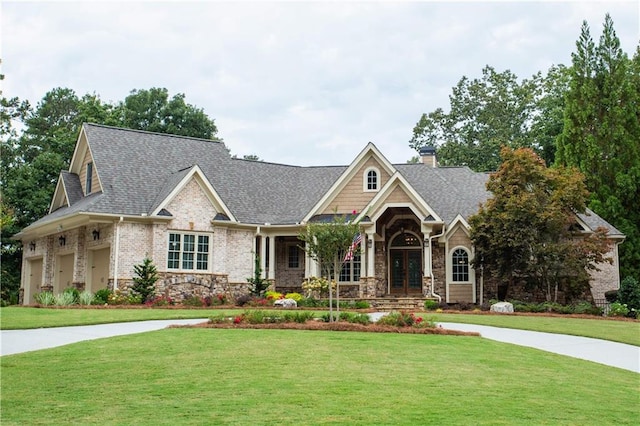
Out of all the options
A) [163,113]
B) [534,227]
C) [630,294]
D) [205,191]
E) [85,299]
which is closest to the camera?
[85,299]

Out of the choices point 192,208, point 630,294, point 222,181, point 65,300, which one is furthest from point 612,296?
point 65,300

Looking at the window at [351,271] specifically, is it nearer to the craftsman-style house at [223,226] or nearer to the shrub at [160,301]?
the craftsman-style house at [223,226]

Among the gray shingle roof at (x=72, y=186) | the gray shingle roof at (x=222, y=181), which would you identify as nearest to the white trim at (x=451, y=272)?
the gray shingle roof at (x=222, y=181)

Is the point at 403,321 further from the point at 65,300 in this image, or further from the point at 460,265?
the point at 460,265

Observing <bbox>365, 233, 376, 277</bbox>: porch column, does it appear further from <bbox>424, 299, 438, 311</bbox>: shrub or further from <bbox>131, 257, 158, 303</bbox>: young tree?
<bbox>131, 257, 158, 303</bbox>: young tree

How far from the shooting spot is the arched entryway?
3045 centimetres

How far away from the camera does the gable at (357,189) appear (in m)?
29.6

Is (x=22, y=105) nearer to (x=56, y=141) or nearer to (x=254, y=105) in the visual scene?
(x=56, y=141)

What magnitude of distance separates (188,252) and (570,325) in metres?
15.1

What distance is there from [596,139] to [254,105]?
16.7m

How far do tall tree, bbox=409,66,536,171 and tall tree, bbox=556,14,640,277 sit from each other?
13.5 m

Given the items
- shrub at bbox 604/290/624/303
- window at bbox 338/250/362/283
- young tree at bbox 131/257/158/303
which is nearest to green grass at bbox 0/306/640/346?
young tree at bbox 131/257/158/303

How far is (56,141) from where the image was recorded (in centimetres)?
3784

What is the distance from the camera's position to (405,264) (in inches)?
1206
